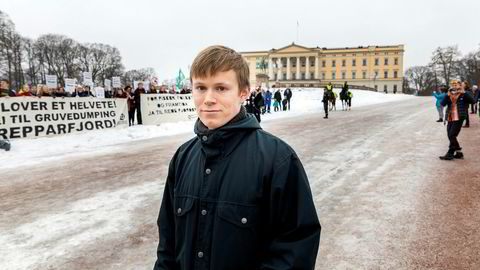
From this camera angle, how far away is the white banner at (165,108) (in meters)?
16.4

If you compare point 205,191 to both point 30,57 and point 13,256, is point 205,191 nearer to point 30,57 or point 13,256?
point 13,256

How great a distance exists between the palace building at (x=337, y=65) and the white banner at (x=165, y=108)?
97546 mm

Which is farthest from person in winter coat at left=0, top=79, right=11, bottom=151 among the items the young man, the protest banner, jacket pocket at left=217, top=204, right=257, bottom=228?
jacket pocket at left=217, top=204, right=257, bottom=228

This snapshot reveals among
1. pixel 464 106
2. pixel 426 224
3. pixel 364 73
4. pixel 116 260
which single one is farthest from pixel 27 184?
pixel 364 73

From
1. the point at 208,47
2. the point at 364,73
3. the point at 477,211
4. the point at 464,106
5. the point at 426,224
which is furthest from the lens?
the point at 364,73

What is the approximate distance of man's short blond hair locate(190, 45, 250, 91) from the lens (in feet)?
5.53

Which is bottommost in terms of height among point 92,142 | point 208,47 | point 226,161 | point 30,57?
point 92,142

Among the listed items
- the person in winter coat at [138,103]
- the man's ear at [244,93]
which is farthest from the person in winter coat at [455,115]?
the person in winter coat at [138,103]

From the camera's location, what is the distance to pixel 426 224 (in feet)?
14.4

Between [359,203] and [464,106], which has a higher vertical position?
[464,106]

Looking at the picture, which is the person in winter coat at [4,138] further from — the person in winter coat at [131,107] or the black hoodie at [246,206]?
the black hoodie at [246,206]

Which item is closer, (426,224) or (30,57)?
(426,224)

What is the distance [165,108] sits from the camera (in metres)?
17.4

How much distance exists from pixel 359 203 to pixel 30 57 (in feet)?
234
